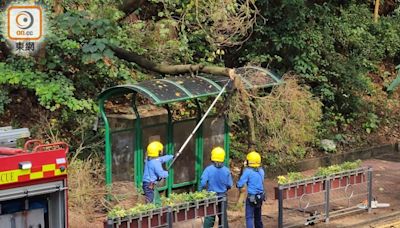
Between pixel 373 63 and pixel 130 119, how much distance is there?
11.2 m

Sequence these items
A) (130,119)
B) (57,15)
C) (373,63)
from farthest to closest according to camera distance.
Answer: (373,63)
(57,15)
(130,119)

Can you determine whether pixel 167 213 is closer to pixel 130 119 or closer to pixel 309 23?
pixel 130 119

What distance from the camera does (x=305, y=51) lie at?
60.9ft

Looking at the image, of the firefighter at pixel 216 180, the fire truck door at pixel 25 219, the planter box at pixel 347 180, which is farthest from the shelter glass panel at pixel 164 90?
the fire truck door at pixel 25 219

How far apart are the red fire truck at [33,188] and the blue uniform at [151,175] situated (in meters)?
3.01

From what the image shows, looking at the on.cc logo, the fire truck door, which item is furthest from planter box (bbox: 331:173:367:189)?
the on.cc logo

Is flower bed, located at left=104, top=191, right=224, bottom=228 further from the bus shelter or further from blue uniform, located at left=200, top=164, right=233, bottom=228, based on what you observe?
the bus shelter

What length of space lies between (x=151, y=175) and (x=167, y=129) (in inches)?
73.4

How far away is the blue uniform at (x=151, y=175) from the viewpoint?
A: 11.2 metres

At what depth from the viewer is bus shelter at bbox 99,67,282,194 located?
12031mm

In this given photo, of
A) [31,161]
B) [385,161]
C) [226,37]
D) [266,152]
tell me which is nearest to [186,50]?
[226,37]

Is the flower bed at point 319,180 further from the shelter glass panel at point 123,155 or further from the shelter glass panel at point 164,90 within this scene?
the shelter glass panel at point 123,155

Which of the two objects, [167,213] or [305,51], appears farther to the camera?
[305,51]

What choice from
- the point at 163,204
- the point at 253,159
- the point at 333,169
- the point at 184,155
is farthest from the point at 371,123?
the point at 163,204
